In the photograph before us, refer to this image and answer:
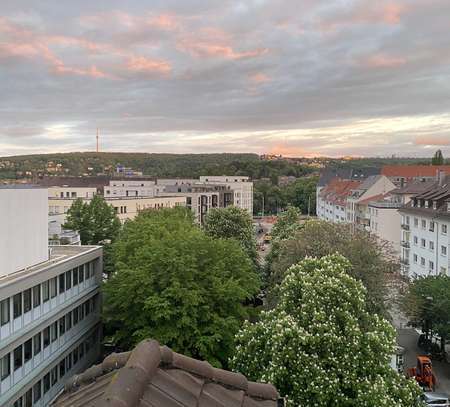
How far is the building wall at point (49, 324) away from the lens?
20.1m

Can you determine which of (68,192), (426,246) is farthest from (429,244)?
(68,192)

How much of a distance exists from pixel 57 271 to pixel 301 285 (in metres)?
12.4

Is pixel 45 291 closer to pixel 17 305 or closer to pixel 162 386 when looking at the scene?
pixel 17 305

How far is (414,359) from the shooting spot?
1291 inches

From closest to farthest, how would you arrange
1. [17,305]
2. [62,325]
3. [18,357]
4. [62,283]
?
1. [17,305]
2. [18,357]
3. [62,283]
4. [62,325]

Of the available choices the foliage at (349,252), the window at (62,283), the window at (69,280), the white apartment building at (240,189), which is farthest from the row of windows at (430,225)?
the white apartment building at (240,189)

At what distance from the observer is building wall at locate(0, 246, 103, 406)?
65.9 ft

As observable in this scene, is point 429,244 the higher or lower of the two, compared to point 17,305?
Result: lower

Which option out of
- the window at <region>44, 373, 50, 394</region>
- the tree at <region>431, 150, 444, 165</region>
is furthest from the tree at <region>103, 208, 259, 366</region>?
the tree at <region>431, 150, 444, 165</region>

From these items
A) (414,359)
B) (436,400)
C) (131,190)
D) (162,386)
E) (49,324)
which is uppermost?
(162,386)

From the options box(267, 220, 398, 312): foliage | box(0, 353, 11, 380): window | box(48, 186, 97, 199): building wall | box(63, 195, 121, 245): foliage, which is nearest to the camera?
box(0, 353, 11, 380): window

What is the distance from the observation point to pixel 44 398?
23266 millimetres

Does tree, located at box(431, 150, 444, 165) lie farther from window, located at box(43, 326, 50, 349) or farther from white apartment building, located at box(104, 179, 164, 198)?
window, located at box(43, 326, 50, 349)

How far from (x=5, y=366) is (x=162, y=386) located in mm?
19048
